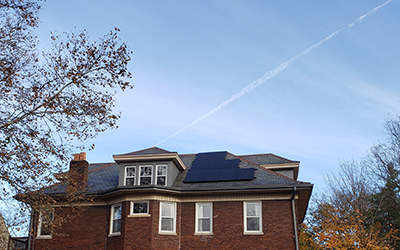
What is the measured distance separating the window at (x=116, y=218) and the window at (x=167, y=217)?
2304mm

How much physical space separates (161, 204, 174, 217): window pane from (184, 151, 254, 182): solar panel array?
1.82 meters

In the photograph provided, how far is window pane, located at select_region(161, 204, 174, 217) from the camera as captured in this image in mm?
20297

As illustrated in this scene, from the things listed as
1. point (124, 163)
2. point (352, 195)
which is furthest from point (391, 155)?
point (124, 163)

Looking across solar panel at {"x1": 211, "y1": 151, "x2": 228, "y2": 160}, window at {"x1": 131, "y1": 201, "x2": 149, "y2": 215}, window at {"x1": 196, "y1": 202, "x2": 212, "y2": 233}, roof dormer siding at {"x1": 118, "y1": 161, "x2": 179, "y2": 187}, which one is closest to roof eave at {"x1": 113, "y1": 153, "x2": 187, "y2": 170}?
roof dormer siding at {"x1": 118, "y1": 161, "x2": 179, "y2": 187}

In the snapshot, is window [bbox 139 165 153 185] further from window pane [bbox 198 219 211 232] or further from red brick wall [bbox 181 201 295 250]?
window pane [bbox 198 219 211 232]

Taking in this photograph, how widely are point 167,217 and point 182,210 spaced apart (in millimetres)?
945

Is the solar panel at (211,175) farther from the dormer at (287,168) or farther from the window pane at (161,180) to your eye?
the dormer at (287,168)

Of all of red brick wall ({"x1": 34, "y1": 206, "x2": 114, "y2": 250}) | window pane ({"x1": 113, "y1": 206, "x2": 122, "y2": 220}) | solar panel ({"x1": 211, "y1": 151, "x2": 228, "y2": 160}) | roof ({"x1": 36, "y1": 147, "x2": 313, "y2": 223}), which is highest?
solar panel ({"x1": 211, "y1": 151, "x2": 228, "y2": 160})

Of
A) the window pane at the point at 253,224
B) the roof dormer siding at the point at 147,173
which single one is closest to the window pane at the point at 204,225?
the window pane at the point at 253,224

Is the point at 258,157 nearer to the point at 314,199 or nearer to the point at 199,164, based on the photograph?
the point at 199,164

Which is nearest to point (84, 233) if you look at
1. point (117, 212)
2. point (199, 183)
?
point (117, 212)

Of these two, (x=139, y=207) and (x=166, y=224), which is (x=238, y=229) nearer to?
(x=166, y=224)

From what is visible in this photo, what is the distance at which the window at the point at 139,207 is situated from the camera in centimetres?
2002

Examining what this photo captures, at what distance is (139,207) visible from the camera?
20.1 m
